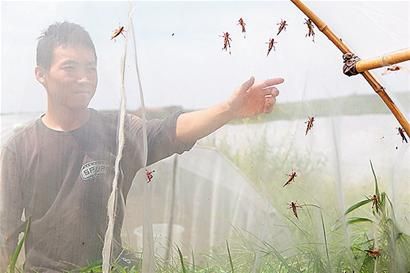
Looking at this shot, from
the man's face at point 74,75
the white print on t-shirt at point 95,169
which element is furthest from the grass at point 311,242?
the man's face at point 74,75

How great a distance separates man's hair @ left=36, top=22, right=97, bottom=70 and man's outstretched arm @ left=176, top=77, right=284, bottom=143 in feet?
0.53

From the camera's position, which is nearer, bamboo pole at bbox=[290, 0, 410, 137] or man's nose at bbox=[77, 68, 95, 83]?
bamboo pole at bbox=[290, 0, 410, 137]

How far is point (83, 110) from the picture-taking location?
0.89 metres

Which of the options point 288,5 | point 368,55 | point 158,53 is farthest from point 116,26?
point 368,55

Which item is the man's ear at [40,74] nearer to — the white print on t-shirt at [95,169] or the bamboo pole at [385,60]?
the white print on t-shirt at [95,169]

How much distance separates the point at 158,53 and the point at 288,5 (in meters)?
0.20

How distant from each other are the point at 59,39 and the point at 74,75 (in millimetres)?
56

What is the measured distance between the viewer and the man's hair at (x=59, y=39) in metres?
0.90

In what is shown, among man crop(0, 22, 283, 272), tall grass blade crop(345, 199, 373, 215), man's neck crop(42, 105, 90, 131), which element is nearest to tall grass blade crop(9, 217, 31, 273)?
man crop(0, 22, 283, 272)

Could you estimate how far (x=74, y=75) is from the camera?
0.89m

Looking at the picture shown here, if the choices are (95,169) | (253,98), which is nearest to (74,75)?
(95,169)

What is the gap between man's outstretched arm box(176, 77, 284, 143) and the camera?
884 millimetres

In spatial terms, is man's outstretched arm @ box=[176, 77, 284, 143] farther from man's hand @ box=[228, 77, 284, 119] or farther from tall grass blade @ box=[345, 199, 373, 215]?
tall grass blade @ box=[345, 199, 373, 215]

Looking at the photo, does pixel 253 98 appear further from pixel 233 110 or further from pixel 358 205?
pixel 358 205
